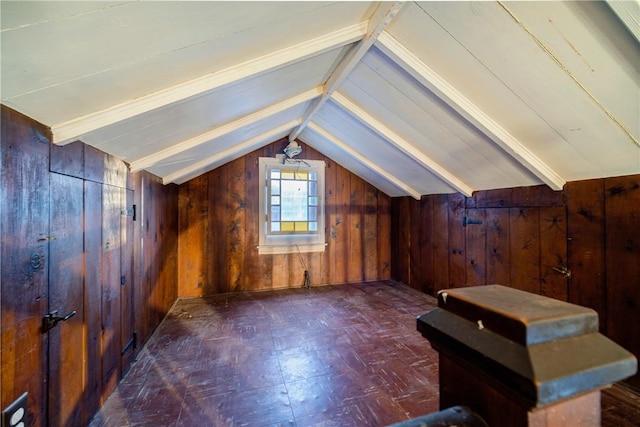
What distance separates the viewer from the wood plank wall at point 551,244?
6.57ft

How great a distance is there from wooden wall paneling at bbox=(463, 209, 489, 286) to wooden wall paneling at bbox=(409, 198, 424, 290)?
0.92 meters

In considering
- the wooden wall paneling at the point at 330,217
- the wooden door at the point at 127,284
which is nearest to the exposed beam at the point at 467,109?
the wooden door at the point at 127,284

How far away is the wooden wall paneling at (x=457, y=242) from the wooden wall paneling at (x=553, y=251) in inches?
38.3

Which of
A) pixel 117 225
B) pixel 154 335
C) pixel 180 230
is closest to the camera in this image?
pixel 117 225

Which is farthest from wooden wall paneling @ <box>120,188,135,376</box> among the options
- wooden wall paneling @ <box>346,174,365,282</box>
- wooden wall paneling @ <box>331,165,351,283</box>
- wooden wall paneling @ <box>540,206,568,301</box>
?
wooden wall paneling @ <box>540,206,568,301</box>

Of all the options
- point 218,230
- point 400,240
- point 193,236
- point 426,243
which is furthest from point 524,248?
point 193,236

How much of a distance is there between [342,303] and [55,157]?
3334mm

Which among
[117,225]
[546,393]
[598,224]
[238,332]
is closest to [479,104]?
[598,224]

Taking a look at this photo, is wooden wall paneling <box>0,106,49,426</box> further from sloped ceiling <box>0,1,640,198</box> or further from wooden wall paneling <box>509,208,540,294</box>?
wooden wall paneling <box>509,208,540,294</box>

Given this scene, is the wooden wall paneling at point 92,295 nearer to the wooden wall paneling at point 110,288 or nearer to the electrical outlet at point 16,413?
the wooden wall paneling at point 110,288

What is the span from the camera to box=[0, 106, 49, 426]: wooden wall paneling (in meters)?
1.01

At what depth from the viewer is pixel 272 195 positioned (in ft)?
14.6

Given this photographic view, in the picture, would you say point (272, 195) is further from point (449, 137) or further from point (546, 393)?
point (546, 393)

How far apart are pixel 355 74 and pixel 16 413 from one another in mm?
2873
